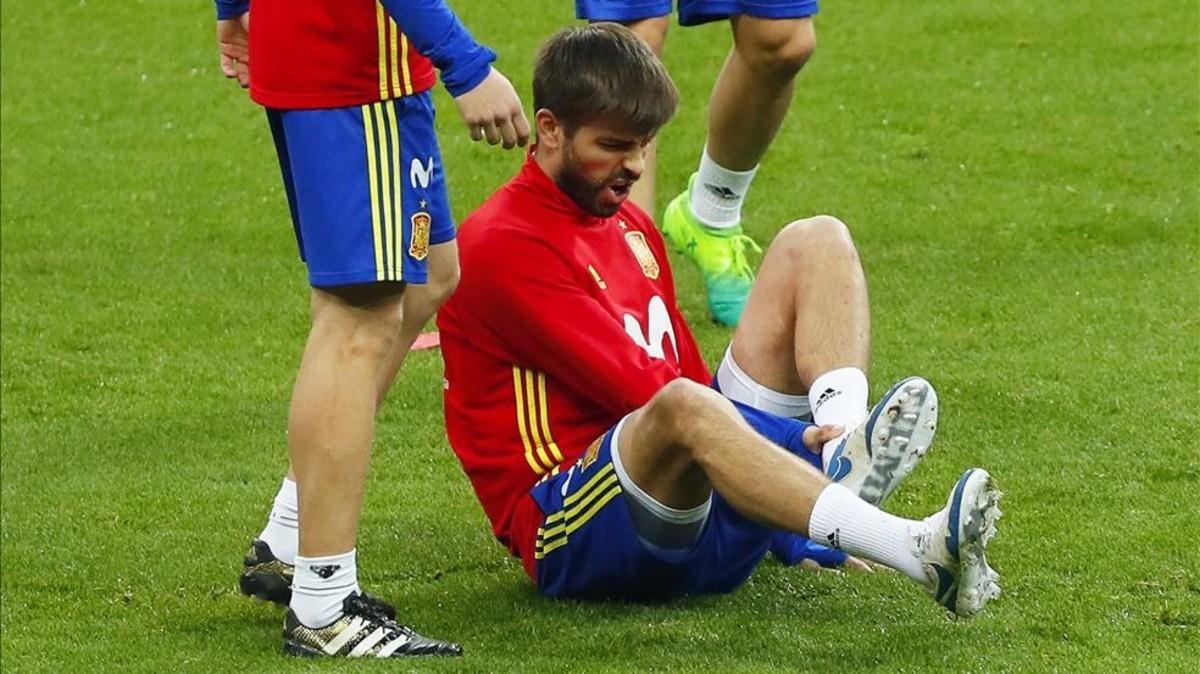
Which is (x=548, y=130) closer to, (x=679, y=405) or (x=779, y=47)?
(x=679, y=405)

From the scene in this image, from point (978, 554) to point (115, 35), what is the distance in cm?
858

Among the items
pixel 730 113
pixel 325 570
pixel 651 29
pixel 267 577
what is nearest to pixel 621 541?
pixel 325 570

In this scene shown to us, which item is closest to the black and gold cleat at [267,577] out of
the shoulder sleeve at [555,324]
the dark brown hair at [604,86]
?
the shoulder sleeve at [555,324]

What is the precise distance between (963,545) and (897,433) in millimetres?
341

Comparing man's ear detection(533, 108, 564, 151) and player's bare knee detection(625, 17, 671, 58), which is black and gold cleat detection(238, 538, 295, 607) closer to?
man's ear detection(533, 108, 564, 151)

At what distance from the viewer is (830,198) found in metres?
8.39

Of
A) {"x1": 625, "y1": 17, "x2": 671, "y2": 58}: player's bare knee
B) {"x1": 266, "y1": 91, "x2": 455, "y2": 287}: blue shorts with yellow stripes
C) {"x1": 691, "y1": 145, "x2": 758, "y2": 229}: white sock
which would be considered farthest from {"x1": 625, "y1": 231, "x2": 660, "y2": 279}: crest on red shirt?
{"x1": 691, "y1": 145, "x2": 758, "y2": 229}: white sock

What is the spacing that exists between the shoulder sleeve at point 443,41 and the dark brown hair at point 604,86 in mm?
401

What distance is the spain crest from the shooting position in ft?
13.0

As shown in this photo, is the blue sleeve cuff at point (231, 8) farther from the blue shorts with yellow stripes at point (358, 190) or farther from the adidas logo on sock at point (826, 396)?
the adidas logo on sock at point (826, 396)

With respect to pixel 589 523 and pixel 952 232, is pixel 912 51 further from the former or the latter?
pixel 589 523

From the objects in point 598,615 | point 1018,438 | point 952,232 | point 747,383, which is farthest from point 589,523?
point 952,232

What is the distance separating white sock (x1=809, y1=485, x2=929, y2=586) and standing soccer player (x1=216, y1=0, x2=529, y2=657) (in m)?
0.79

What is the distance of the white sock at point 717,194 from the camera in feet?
20.5
